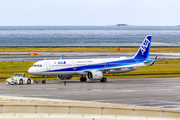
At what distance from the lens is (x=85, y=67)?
63406 mm

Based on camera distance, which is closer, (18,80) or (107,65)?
(18,80)

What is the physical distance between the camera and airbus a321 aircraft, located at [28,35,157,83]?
60000 millimetres

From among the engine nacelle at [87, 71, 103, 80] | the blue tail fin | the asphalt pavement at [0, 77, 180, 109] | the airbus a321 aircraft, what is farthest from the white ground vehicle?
the blue tail fin

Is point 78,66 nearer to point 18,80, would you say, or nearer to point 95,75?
point 95,75

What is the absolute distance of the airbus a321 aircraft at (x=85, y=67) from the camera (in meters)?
60.0

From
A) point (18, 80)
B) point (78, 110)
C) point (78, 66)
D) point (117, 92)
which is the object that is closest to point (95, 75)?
point (78, 66)

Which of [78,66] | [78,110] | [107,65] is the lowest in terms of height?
[78,110]

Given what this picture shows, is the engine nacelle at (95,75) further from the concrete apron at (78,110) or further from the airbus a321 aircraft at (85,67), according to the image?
the concrete apron at (78,110)

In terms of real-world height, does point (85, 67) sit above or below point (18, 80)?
above

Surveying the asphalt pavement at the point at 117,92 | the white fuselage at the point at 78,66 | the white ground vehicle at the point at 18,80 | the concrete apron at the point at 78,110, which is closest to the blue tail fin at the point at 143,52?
the white fuselage at the point at 78,66

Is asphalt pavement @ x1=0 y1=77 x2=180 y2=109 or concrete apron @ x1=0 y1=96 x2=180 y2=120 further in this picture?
asphalt pavement @ x1=0 y1=77 x2=180 y2=109

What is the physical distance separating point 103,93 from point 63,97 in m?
6.79

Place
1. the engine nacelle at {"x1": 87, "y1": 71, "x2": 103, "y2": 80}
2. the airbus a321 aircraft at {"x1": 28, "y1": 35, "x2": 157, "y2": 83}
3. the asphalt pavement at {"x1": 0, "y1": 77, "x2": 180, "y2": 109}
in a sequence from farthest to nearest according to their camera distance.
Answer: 1. the engine nacelle at {"x1": 87, "y1": 71, "x2": 103, "y2": 80}
2. the airbus a321 aircraft at {"x1": 28, "y1": 35, "x2": 157, "y2": 83}
3. the asphalt pavement at {"x1": 0, "y1": 77, "x2": 180, "y2": 109}

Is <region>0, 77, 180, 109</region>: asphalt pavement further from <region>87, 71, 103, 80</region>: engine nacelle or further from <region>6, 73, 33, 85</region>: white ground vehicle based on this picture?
<region>87, 71, 103, 80</region>: engine nacelle
